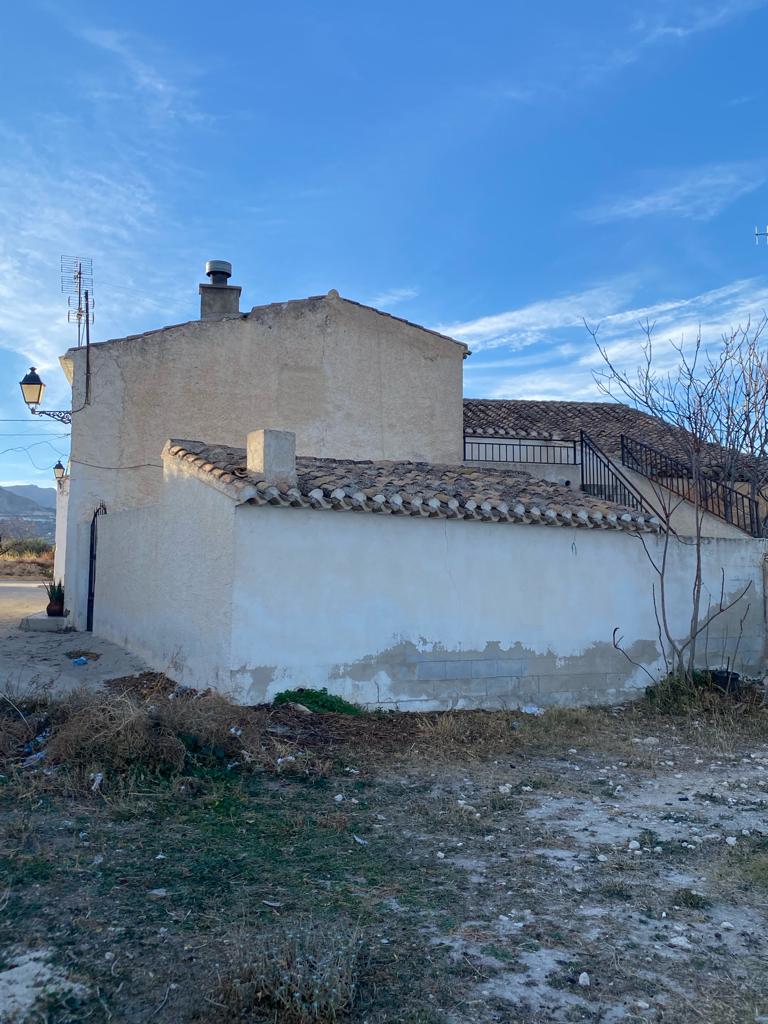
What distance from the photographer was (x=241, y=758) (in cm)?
690

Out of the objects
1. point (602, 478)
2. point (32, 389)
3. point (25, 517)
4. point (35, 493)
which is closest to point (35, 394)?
point (32, 389)

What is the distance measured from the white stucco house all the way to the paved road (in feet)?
1.44

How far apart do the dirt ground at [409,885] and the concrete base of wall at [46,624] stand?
932 cm

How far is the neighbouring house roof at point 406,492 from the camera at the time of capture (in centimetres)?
916

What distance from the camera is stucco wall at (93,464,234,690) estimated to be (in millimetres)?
9102

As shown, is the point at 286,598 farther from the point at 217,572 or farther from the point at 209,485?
the point at 209,485

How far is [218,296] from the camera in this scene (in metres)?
17.4

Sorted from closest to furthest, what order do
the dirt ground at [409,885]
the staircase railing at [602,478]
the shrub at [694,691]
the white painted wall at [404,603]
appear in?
the dirt ground at [409,885] → the white painted wall at [404,603] → the shrub at [694,691] → the staircase railing at [602,478]

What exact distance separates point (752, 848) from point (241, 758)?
13.2 feet

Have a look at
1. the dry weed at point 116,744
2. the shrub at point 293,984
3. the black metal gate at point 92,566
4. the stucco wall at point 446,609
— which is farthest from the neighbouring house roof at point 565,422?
the shrub at point 293,984

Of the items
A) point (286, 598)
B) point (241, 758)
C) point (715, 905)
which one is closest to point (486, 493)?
point (286, 598)

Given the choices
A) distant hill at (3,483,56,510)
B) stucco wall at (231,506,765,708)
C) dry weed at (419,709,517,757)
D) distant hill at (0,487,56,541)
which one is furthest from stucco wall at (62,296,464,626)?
distant hill at (3,483,56,510)

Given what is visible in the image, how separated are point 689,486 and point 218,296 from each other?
11.2m

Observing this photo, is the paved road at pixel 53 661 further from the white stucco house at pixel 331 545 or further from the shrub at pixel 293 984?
the shrub at pixel 293 984
